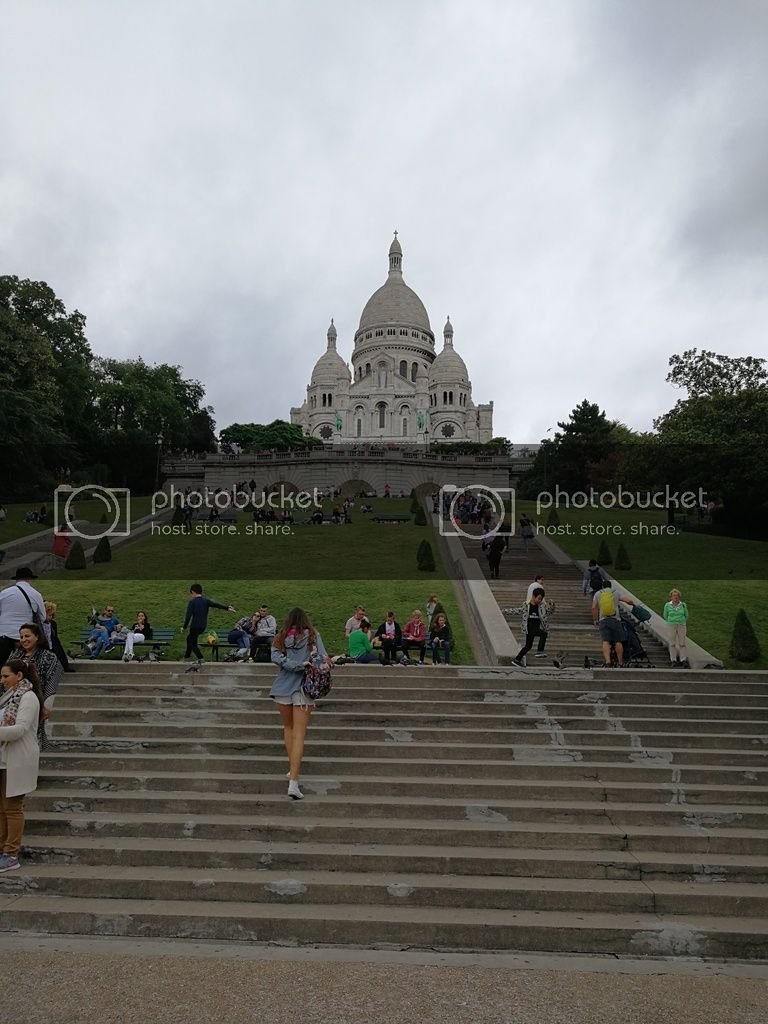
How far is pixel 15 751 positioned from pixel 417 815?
3468 mm

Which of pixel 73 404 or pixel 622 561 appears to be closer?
pixel 622 561

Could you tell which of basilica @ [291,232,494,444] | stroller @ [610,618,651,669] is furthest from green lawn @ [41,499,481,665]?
basilica @ [291,232,494,444]

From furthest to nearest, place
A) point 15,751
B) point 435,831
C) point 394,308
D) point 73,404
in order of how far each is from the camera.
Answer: point 394,308 → point 73,404 → point 435,831 → point 15,751

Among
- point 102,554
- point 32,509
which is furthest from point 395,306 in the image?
point 102,554

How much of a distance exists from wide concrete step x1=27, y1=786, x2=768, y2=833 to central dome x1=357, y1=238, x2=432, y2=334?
117 metres

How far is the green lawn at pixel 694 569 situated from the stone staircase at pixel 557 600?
1.33m

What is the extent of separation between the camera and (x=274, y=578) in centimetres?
2264

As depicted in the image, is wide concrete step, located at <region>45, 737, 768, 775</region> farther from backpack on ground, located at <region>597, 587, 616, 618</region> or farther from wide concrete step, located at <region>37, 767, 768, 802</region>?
backpack on ground, located at <region>597, 587, 616, 618</region>

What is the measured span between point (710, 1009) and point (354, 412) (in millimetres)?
108630

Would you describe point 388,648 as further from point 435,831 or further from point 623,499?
point 623,499

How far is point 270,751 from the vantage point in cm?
817

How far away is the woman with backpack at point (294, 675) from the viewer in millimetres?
6973

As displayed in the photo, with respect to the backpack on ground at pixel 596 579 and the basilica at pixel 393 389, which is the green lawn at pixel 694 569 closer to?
the backpack on ground at pixel 596 579

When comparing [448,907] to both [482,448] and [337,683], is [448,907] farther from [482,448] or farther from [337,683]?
[482,448]
